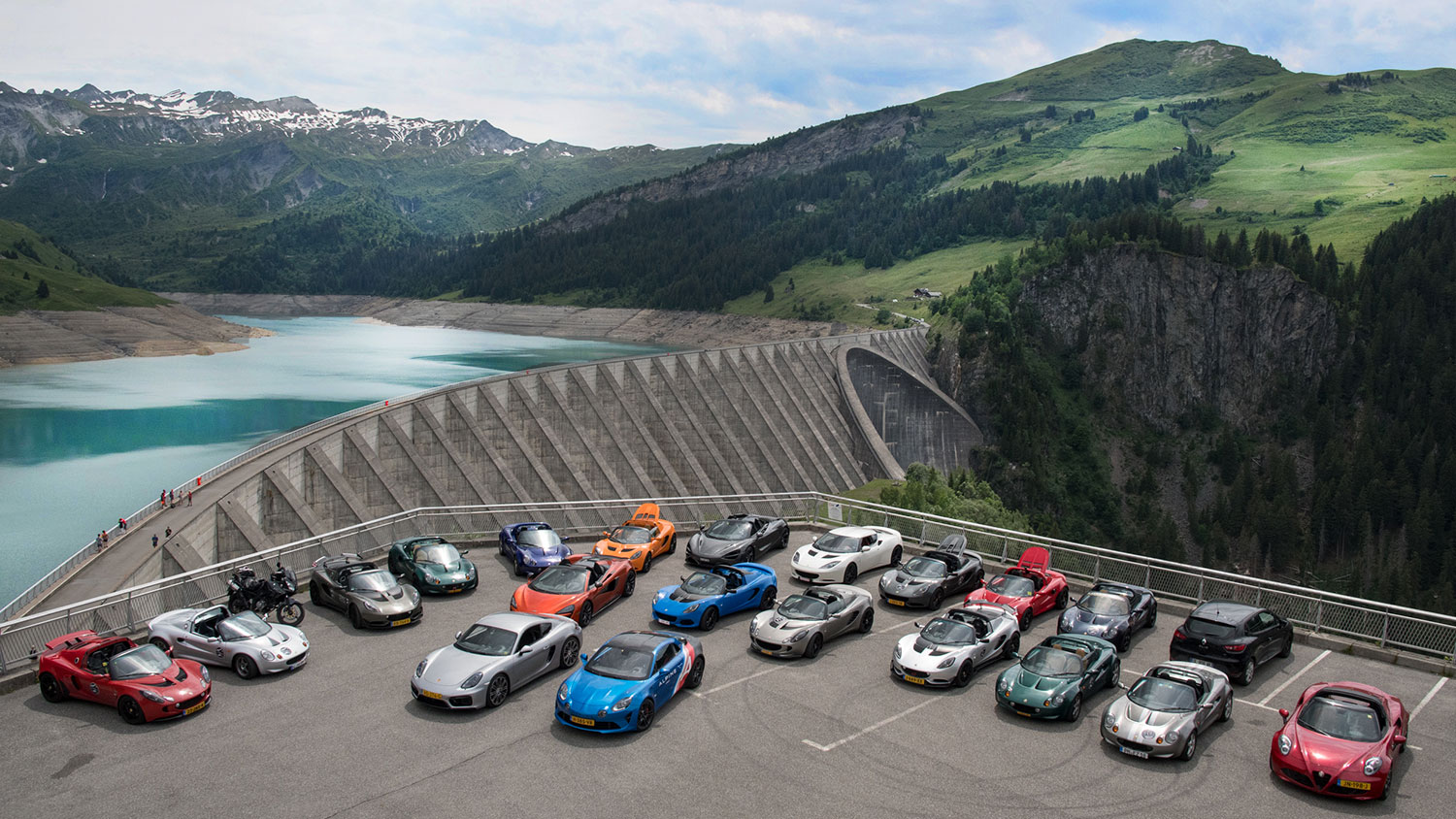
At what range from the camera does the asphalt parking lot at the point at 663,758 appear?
17188 mm

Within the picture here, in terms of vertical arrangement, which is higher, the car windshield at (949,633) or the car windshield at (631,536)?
the car windshield at (631,536)

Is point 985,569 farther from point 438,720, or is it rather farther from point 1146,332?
point 1146,332

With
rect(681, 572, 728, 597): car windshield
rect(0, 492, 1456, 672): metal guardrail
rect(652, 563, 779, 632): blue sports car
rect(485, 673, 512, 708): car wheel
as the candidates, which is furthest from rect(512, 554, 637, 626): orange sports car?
rect(0, 492, 1456, 672): metal guardrail

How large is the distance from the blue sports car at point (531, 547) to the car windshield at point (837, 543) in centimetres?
902

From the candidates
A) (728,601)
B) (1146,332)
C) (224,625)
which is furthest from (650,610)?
(1146,332)

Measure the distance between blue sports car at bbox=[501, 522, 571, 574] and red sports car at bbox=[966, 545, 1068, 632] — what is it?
1390cm

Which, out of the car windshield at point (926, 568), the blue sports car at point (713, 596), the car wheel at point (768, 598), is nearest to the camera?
the blue sports car at point (713, 596)

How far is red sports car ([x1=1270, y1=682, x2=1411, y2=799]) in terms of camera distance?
59.7 ft

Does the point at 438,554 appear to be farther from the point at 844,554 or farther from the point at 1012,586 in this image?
the point at 1012,586

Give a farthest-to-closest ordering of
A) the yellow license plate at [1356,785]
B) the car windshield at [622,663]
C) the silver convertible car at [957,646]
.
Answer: the silver convertible car at [957,646] → the car windshield at [622,663] → the yellow license plate at [1356,785]

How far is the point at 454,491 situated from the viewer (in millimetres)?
51188

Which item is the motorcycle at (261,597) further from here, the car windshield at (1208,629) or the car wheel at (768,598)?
the car windshield at (1208,629)

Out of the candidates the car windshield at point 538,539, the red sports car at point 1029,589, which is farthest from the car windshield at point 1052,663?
the car windshield at point 538,539

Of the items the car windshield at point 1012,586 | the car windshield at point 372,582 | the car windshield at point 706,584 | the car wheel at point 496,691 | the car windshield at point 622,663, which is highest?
the car windshield at point 372,582
